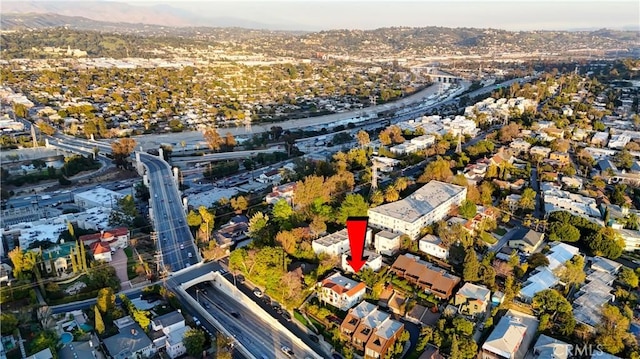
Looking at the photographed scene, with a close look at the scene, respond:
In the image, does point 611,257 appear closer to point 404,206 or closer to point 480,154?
point 404,206

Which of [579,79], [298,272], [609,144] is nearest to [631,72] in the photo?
[579,79]

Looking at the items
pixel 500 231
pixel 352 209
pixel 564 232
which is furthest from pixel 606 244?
pixel 352 209

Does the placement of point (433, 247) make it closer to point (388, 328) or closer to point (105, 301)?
point (388, 328)

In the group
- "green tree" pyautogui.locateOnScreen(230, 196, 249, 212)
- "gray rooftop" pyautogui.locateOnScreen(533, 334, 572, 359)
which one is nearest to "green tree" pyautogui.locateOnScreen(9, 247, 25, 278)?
"green tree" pyautogui.locateOnScreen(230, 196, 249, 212)

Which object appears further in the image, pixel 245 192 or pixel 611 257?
pixel 245 192

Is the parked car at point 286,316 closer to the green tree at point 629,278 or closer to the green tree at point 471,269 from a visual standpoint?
the green tree at point 471,269

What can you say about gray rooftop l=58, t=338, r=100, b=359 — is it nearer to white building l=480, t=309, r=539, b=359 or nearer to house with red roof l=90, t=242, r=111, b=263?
house with red roof l=90, t=242, r=111, b=263
